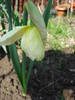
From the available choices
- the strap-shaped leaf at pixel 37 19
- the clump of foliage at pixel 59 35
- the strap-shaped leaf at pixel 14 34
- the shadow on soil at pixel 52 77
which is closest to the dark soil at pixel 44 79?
the shadow on soil at pixel 52 77

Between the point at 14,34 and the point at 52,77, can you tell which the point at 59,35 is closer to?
the point at 52,77

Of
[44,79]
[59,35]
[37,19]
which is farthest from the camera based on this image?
[59,35]

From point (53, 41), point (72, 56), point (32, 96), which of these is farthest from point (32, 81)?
point (53, 41)

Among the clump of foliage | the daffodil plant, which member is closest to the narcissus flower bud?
the daffodil plant

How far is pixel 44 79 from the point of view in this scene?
2000mm

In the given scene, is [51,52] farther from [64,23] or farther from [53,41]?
[64,23]

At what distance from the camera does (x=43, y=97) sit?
1855 millimetres

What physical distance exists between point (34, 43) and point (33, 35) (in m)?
0.03

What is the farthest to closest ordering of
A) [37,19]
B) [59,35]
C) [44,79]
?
[59,35] → [44,79] → [37,19]

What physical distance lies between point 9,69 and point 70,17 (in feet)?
6.45

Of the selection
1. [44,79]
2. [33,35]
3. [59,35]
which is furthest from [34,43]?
[59,35]

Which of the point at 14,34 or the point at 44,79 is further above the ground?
the point at 14,34

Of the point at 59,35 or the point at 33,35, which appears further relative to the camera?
the point at 59,35

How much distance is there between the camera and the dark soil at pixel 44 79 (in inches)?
73.1
